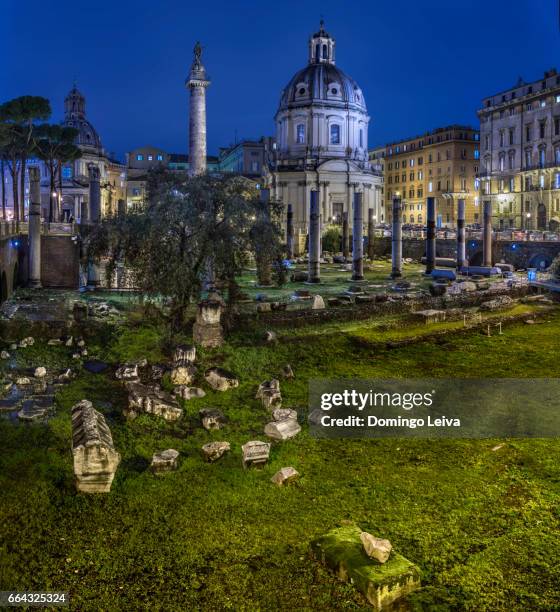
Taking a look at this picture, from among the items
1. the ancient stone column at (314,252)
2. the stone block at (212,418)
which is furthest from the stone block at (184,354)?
the ancient stone column at (314,252)

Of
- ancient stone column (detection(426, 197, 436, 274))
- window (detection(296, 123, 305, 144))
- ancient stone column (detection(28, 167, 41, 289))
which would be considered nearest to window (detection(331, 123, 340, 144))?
window (detection(296, 123, 305, 144))

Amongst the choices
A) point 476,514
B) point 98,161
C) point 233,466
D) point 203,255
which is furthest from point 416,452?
point 98,161

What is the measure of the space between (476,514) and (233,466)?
10.3 feet

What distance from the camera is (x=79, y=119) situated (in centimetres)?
Result: 8781

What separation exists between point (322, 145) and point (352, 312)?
5133 cm

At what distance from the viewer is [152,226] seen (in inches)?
583

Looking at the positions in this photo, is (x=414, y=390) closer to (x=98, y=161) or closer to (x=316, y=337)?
(x=316, y=337)

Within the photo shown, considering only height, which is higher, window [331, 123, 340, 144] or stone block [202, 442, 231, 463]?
window [331, 123, 340, 144]

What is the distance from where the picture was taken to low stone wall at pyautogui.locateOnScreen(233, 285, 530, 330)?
17516 mm

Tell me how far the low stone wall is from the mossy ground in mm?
5986

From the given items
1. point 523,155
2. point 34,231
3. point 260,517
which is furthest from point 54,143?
point 260,517

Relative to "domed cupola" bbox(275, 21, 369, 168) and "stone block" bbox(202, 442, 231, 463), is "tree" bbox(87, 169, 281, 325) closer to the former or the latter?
"stone block" bbox(202, 442, 231, 463)

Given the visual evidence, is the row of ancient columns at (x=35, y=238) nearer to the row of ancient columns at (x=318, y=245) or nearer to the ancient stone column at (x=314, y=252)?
the row of ancient columns at (x=318, y=245)

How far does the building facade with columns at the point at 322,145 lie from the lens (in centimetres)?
6562
